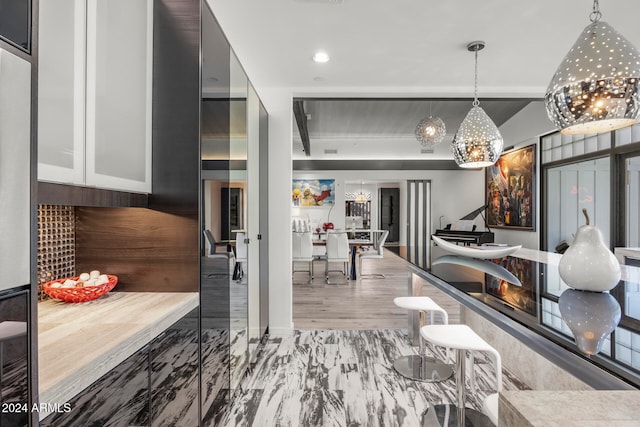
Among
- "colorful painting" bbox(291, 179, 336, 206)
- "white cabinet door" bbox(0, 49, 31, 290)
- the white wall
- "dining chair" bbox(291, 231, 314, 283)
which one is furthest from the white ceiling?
"colorful painting" bbox(291, 179, 336, 206)

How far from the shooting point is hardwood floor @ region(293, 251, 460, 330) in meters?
3.64

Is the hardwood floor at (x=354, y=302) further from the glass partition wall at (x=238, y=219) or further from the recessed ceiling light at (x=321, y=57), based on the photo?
the recessed ceiling light at (x=321, y=57)

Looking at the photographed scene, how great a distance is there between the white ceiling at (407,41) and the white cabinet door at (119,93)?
0.31m

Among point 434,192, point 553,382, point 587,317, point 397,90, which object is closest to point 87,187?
point 587,317

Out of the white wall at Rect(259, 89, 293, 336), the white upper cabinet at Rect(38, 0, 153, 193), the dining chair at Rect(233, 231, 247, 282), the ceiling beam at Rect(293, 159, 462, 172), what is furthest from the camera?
the ceiling beam at Rect(293, 159, 462, 172)

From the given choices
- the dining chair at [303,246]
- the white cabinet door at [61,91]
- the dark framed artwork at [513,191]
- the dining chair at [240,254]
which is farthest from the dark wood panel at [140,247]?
the dark framed artwork at [513,191]

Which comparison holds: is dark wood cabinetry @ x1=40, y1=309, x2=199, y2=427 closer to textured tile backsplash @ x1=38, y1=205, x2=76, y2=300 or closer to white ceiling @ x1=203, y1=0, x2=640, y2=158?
textured tile backsplash @ x1=38, y1=205, x2=76, y2=300

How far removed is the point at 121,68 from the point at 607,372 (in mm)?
1800

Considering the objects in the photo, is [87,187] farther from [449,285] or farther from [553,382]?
[553,382]

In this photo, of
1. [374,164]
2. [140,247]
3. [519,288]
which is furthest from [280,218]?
[374,164]

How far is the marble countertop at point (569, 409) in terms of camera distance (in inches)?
A: 21.2

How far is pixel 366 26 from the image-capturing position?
233 cm

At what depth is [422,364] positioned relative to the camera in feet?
7.91

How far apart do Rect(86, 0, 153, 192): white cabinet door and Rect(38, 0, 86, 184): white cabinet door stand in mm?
43
